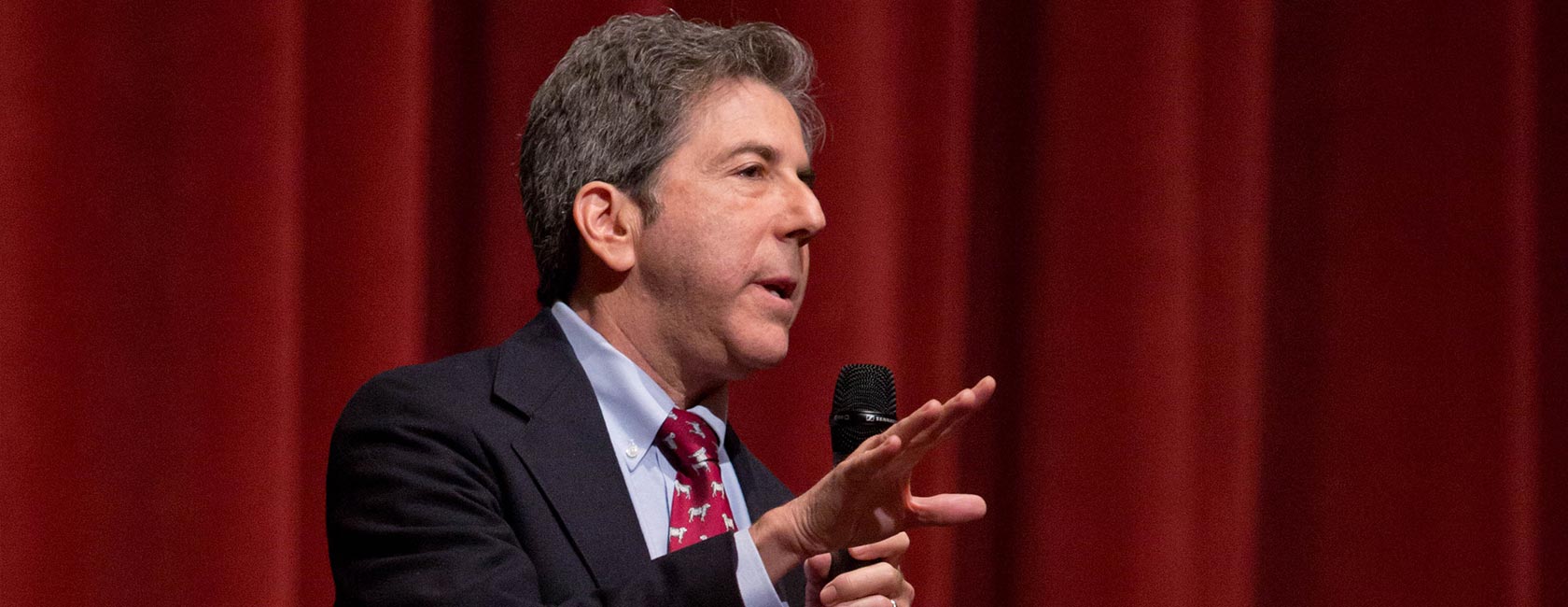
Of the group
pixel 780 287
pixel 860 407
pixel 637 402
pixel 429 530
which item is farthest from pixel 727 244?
pixel 429 530

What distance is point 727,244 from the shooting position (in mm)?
1489

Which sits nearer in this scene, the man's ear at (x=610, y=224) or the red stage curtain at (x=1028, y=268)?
the man's ear at (x=610, y=224)

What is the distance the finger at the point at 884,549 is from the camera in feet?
4.01

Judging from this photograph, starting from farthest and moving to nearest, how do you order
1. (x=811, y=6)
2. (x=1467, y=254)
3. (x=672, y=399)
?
(x=1467, y=254)
(x=811, y=6)
(x=672, y=399)

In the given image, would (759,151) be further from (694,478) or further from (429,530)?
(429,530)

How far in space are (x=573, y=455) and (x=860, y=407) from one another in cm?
29

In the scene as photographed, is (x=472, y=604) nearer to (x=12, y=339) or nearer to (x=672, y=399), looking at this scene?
(x=672, y=399)

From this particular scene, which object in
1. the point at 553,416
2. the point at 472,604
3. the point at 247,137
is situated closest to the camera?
the point at 472,604

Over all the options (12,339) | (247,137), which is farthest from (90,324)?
(247,137)

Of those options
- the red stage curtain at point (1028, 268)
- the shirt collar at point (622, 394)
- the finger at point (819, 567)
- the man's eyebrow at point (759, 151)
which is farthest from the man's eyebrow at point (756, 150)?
the red stage curtain at point (1028, 268)

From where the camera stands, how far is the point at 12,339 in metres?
1.77

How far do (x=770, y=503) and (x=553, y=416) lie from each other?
0.34m

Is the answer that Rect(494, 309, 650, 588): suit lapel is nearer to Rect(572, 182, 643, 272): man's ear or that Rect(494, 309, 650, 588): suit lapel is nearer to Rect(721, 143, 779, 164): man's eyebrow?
Rect(572, 182, 643, 272): man's ear

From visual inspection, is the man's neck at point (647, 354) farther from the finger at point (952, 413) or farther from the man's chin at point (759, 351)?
the finger at point (952, 413)
